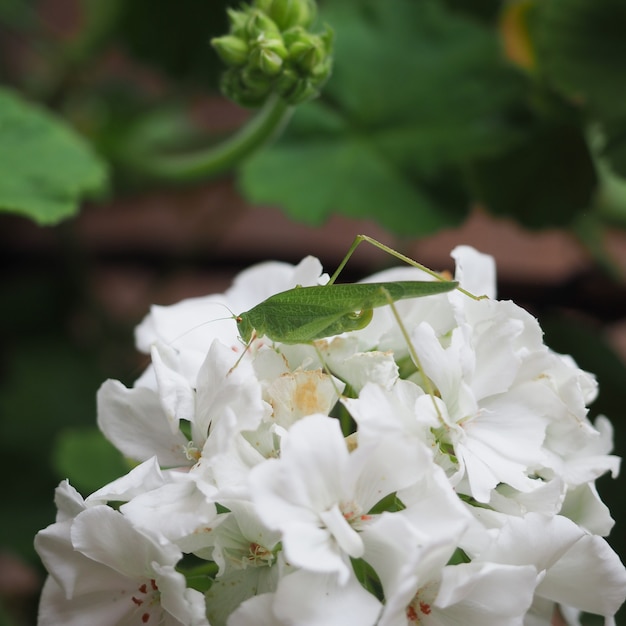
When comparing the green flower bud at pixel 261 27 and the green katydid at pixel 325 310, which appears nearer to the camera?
the green katydid at pixel 325 310

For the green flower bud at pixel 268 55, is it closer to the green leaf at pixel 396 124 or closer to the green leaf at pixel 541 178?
the green leaf at pixel 396 124

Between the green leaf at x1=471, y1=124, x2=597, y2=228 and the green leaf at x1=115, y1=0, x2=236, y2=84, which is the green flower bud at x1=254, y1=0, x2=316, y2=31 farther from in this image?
the green leaf at x1=115, y1=0, x2=236, y2=84

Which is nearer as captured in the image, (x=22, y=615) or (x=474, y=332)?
(x=474, y=332)

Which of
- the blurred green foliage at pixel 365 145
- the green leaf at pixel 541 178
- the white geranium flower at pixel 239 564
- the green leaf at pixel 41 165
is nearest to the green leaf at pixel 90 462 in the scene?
the blurred green foliage at pixel 365 145

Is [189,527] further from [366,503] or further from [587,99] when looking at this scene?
[587,99]

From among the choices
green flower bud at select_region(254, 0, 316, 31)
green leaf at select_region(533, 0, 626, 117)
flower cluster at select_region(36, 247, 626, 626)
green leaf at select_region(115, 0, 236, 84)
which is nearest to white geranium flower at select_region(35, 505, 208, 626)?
flower cluster at select_region(36, 247, 626, 626)

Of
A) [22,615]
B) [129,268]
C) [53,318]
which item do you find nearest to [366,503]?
[22,615]
